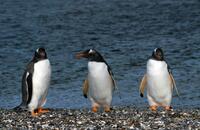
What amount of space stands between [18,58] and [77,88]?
453cm

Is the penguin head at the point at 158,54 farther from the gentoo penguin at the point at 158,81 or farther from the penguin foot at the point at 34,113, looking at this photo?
the penguin foot at the point at 34,113

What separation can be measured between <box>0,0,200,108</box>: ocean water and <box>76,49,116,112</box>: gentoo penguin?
229 centimetres

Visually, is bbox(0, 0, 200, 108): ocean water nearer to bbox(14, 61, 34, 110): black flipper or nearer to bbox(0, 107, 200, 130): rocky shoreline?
bbox(14, 61, 34, 110): black flipper

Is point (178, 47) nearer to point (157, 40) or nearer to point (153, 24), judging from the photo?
point (157, 40)

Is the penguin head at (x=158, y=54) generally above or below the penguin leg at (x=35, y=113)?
above

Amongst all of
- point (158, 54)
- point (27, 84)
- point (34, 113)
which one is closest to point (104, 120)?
point (34, 113)

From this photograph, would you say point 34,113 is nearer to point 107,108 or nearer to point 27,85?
point 27,85

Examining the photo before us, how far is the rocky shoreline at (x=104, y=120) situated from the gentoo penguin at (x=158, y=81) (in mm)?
927

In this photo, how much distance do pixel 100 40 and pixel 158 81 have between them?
38.5 feet

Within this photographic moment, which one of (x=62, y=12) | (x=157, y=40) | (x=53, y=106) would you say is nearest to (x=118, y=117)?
(x=53, y=106)

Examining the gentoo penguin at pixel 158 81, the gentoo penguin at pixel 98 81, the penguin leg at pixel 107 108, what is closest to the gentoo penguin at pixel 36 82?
the gentoo penguin at pixel 98 81

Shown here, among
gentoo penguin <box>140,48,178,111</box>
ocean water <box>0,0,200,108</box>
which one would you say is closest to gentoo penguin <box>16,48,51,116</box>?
gentoo penguin <box>140,48,178,111</box>

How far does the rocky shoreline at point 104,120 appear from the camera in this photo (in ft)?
38.3

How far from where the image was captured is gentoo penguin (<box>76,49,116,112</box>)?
13.6 m
